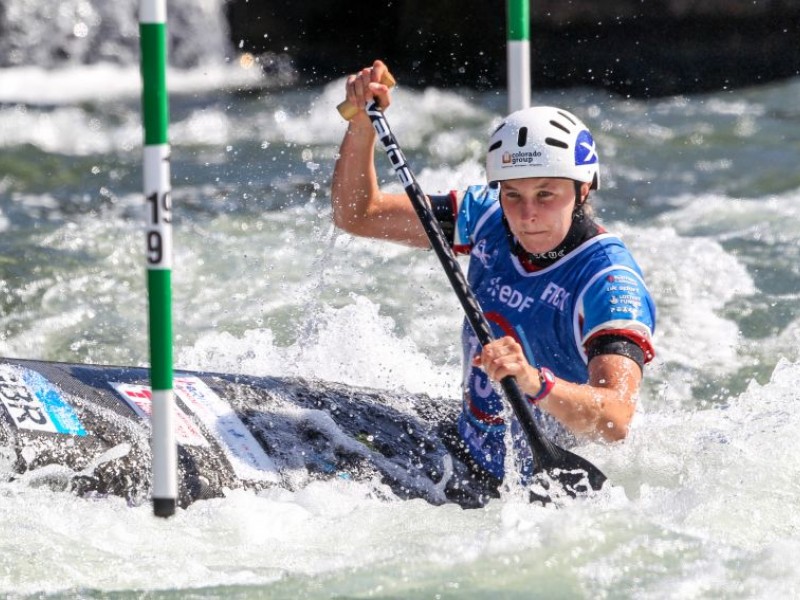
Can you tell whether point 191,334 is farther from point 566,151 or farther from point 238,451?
point 566,151

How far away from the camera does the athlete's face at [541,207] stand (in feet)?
13.6

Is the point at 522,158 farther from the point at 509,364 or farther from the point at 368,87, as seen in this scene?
the point at 509,364

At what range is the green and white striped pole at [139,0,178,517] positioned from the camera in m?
3.44

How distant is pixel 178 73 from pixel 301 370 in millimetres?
10030

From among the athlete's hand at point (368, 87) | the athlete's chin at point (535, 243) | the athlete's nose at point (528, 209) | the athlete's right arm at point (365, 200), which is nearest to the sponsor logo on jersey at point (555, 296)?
the athlete's chin at point (535, 243)

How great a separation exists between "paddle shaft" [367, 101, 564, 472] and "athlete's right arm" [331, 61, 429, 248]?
0.23 m

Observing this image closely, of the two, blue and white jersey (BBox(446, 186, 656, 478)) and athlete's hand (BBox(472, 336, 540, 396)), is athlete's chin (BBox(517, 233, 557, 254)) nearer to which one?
blue and white jersey (BBox(446, 186, 656, 478))

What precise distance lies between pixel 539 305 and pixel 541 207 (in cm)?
31

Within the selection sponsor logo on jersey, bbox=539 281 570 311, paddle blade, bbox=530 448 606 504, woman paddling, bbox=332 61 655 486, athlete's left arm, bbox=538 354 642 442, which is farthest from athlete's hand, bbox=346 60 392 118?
paddle blade, bbox=530 448 606 504

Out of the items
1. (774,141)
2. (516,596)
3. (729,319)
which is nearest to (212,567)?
(516,596)

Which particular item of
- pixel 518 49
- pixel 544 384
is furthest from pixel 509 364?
pixel 518 49

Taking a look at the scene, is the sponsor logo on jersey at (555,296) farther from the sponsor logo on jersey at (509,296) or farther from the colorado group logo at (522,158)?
the colorado group logo at (522,158)

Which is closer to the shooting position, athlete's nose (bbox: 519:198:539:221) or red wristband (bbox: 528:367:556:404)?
red wristband (bbox: 528:367:556:404)

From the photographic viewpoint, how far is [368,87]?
435cm
